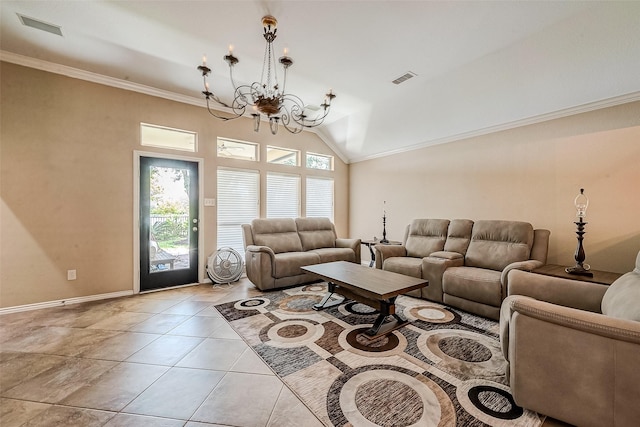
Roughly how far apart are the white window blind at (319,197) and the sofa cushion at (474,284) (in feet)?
10.5

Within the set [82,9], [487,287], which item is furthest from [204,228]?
[487,287]

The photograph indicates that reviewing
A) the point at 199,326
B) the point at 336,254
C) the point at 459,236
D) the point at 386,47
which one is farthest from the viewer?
the point at 336,254

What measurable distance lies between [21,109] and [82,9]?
1.67 meters

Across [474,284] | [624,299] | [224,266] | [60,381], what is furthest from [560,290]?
[224,266]

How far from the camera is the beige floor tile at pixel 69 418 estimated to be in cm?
147

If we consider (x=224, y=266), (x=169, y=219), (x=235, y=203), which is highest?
(x=235, y=203)

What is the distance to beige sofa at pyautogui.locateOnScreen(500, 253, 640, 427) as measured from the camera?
125 cm

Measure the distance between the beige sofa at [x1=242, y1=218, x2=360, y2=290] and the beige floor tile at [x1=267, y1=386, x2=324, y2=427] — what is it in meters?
1.63

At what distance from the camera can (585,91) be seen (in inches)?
117

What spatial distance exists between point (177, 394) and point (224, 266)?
269 centimetres

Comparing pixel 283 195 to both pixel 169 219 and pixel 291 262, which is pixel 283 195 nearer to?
pixel 291 262

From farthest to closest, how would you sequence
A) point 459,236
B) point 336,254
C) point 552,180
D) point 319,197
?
1. point 319,197
2. point 336,254
3. point 459,236
4. point 552,180

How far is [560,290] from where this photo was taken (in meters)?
2.07

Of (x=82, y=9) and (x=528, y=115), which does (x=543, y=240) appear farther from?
(x=82, y=9)
